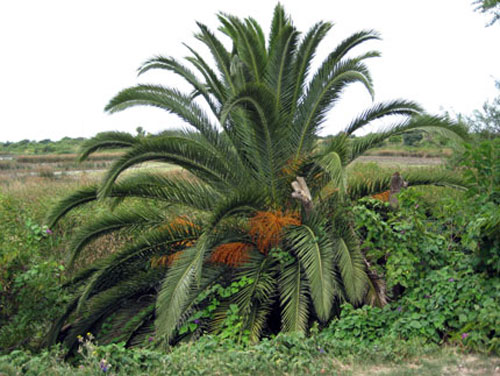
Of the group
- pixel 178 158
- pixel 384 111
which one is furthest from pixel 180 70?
pixel 384 111

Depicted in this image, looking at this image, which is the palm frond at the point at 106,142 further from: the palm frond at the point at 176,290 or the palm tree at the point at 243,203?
the palm frond at the point at 176,290

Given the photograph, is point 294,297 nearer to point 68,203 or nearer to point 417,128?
point 417,128

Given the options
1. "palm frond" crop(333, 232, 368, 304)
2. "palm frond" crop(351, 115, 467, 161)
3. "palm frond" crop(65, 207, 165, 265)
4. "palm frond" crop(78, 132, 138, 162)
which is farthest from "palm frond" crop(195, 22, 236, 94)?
"palm frond" crop(333, 232, 368, 304)

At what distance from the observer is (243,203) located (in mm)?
6574

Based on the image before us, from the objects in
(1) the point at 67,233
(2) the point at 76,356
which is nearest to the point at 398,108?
(2) the point at 76,356

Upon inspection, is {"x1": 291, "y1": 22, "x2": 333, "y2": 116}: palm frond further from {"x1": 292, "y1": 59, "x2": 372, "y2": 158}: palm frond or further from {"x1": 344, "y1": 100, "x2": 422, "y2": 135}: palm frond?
{"x1": 344, "y1": 100, "x2": 422, "y2": 135}: palm frond

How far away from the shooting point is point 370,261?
7.07m

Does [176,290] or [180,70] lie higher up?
[180,70]

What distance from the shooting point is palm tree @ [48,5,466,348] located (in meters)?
6.27

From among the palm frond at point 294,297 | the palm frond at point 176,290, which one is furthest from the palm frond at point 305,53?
the palm frond at point 176,290

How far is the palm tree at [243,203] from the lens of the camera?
6273 mm

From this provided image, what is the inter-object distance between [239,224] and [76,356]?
3.03m

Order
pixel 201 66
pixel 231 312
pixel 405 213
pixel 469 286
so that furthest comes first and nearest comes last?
1. pixel 201 66
2. pixel 231 312
3. pixel 405 213
4. pixel 469 286

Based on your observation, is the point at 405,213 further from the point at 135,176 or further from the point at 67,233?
the point at 67,233
